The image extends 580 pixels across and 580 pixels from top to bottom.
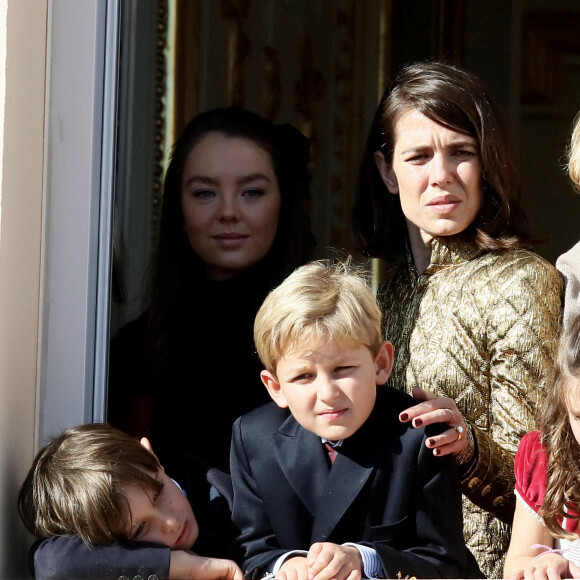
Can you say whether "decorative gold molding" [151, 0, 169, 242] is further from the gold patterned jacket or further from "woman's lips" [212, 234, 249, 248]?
the gold patterned jacket

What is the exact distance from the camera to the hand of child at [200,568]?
6.07 feet

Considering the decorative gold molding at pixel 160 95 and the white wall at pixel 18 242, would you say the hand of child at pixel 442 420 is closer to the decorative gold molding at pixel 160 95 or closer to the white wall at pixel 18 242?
the white wall at pixel 18 242

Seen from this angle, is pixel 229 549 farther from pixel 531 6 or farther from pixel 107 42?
pixel 531 6

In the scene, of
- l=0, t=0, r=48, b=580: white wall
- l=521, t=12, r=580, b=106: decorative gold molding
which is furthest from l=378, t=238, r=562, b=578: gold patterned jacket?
l=521, t=12, r=580, b=106: decorative gold molding

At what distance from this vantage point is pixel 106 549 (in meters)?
1.84

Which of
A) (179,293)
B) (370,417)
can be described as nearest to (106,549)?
(370,417)

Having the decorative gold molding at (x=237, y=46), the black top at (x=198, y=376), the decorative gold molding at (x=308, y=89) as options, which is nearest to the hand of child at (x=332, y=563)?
the black top at (x=198, y=376)

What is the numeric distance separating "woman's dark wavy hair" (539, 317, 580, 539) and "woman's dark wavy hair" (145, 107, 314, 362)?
0.72 metres

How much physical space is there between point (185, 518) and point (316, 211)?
1.81m

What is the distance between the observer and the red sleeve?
74.7 inches

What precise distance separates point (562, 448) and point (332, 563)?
383 millimetres

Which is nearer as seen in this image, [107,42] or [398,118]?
[107,42]

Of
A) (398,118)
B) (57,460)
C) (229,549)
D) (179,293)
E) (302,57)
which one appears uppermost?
(302,57)

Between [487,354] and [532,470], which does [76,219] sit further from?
[532,470]
